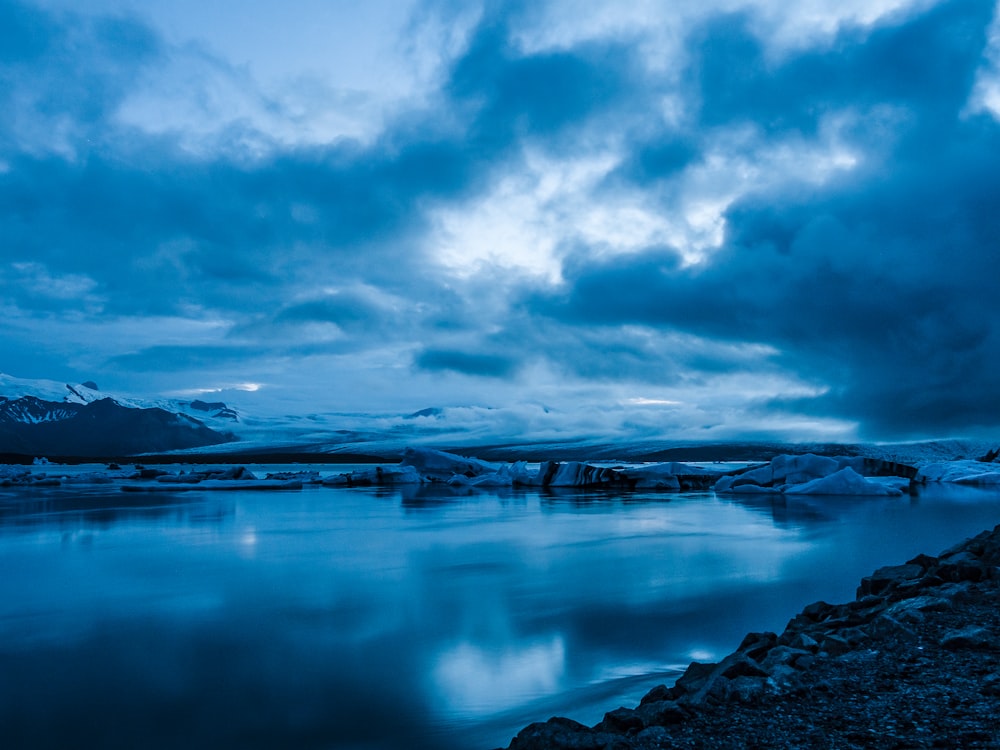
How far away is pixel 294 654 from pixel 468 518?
1016cm

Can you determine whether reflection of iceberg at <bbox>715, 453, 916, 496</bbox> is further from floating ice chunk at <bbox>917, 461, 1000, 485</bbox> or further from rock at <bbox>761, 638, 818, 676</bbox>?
rock at <bbox>761, 638, 818, 676</bbox>

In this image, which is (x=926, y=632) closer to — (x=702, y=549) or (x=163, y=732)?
(x=163, y=732)

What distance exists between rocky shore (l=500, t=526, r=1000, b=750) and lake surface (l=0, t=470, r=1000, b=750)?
0.73 metres

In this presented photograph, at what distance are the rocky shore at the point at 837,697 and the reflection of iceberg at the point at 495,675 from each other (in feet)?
2.53

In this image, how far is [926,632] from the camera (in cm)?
359

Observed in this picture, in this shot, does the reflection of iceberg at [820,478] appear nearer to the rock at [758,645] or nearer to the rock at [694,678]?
the rock at [758,645]

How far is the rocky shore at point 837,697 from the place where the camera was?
235cm

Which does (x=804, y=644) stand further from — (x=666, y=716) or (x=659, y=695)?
(x=666, y=716)

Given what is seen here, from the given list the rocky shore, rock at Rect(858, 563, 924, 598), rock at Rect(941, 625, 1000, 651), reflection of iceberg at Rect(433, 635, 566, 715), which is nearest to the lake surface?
reflection of iceberg at Rect(433, 635, 566, 715)

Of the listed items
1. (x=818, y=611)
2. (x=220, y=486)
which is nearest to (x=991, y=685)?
(x=818, y=611)

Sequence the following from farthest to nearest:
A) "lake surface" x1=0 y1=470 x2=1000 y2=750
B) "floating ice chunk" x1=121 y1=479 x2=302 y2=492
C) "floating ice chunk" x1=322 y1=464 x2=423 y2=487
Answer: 1. "floating ice chunk" x1=322 y1=464 x2=423 y2=487
2. "floating ice chunk" x1=121 y1=479 x2=302 y2=492
3. "lake surface" x1=0 y1=470 x2=1000 y2=750

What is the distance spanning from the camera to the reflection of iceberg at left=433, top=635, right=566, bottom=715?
3.56m

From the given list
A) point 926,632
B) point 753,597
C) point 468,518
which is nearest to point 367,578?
point 753,597

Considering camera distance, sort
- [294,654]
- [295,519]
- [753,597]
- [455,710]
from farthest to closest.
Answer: [295,519]
[753,597]
[294,654]
[455,710]
